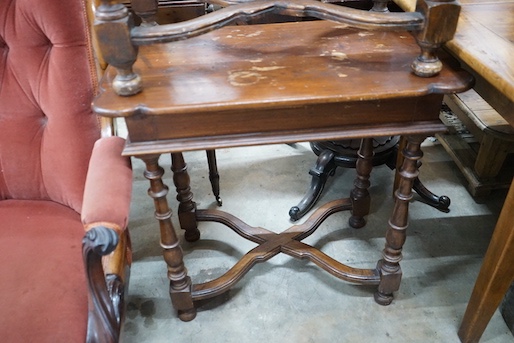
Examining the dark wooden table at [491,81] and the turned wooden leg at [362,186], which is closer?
the dark wooden table at [491,81]

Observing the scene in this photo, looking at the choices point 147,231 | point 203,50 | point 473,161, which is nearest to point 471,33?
point 203,50

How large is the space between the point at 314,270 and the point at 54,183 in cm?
86

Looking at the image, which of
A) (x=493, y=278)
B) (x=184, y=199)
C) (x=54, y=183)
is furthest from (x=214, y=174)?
(x=493, y=278)

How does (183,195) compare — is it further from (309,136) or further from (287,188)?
(309,136)

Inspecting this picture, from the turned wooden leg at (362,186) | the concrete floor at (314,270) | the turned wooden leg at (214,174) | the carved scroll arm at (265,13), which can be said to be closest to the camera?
the carved scroll arm at (265,13)

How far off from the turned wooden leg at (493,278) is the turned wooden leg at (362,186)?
0.47 meters

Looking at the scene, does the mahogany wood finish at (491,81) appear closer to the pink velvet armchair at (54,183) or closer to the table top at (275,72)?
the table top at (275,72)

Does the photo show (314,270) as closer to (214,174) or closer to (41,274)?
(214,174)

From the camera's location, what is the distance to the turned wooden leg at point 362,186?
1433mm

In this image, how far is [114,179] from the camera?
91cm

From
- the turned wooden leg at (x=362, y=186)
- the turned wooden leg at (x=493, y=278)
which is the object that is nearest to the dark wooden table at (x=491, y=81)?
the turned wooden leg at (x=493, y=278)

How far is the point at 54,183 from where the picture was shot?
1109 millimetres

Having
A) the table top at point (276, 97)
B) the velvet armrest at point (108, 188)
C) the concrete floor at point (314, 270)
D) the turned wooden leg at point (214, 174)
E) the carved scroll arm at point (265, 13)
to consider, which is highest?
the carved scroll arm at point (265, 13)

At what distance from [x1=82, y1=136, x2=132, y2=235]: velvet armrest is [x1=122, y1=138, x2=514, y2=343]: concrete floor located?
60 cm
